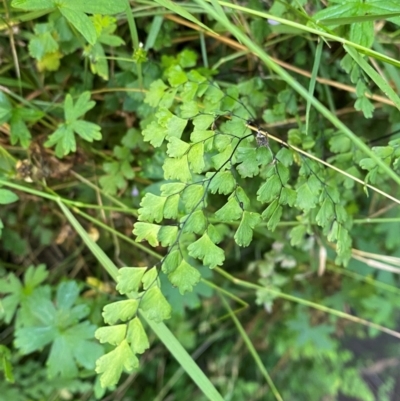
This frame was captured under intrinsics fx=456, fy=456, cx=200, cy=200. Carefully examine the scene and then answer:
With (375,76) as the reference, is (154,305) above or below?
below

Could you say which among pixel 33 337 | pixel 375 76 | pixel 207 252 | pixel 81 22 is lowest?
pixel 33 337

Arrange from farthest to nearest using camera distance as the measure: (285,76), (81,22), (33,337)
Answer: (33,337)
(81,22)
(285,76)

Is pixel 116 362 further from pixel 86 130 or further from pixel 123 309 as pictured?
pixel 86 130

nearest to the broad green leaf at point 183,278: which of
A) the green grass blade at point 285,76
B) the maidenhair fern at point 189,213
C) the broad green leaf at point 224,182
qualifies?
the maidenhair fern at point 189,213

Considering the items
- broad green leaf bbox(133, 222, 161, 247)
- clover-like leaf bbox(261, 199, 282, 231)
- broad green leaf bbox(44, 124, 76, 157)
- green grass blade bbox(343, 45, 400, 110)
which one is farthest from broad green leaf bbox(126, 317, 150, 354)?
green grass blade bbox(343, 45, 400, 110)

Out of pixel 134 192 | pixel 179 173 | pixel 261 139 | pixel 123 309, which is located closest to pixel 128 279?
pixel 123 309

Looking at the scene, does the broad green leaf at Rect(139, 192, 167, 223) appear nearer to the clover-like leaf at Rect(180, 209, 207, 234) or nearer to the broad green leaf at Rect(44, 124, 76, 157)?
the clover-like leaf at Rect(180, 209, 207, 234)

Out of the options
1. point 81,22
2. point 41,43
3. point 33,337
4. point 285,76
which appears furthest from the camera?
point 33,337

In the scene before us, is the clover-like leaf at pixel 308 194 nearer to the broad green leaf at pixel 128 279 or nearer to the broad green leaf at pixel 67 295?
the broad green leaf at pixel 128 279
